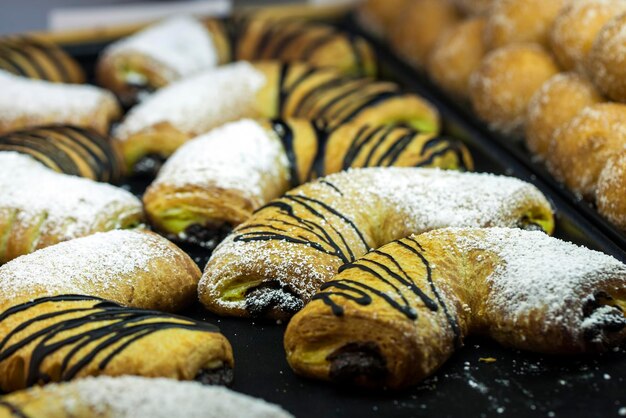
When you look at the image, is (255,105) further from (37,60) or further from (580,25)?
(580,25)

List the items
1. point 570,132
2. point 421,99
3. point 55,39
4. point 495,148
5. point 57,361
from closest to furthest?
1. point 57,361
2. point 570,132
3. point 495,148
4. point 421,99
5. point 55,39

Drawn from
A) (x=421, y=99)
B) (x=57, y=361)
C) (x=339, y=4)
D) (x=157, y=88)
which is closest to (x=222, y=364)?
(x=57, y=361)

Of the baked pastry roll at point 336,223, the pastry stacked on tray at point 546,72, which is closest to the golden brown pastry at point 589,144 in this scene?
the pastry stacked on tray at point 546,72

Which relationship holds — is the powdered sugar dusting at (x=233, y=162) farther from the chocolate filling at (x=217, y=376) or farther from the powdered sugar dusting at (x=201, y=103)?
the chocolate filling at (x=217, y=376)

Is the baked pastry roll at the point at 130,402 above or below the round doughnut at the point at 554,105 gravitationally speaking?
below

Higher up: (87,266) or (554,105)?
(554,105)

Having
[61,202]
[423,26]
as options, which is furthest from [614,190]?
[423,26]

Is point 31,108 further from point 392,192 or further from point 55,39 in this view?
point 392,192
